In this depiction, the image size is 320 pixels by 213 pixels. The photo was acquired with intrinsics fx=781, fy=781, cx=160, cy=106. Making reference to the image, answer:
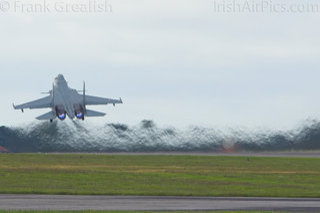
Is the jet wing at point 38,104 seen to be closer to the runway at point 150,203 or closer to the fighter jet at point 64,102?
the fighter jet at point 64,102

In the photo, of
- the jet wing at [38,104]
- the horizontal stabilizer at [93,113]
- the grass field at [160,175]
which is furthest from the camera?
the jet wing at [38,104]

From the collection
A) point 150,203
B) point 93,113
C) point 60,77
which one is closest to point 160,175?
point 93,113

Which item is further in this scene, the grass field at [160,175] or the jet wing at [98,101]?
the jet wing at [98,101]

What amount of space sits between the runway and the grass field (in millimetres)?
3138

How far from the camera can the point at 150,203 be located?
40344mm

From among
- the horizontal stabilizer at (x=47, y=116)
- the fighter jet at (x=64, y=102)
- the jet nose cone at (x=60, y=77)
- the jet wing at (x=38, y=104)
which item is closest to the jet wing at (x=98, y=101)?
the fighter jet at (x=64, y=102)

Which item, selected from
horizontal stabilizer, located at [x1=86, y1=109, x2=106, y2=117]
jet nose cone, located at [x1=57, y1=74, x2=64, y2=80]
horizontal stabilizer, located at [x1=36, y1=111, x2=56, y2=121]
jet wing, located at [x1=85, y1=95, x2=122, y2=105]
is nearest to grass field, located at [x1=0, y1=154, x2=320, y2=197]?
horizontal stabilizer, located at [x1=36, y1=111, x2=56, y2=121]

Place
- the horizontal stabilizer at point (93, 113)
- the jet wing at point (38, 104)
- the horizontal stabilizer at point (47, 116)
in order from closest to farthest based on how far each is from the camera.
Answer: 1. the horizontal stabilizer at point (93, 113)
2. the horizontal stabilizer at point (47, 116)
3. the jet wing at point (38, 104)

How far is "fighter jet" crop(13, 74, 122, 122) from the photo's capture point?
275 feet

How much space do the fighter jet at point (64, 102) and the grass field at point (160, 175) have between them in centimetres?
505

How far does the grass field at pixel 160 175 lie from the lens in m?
49.2

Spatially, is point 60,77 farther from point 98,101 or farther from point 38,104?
point 98,101

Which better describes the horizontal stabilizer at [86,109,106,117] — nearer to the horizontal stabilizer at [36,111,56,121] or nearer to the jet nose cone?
the horizontal stabilizer at [36,111,56,121]

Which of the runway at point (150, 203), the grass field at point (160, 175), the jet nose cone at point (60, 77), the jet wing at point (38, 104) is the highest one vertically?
the jet nose cone at point (60, 77)
